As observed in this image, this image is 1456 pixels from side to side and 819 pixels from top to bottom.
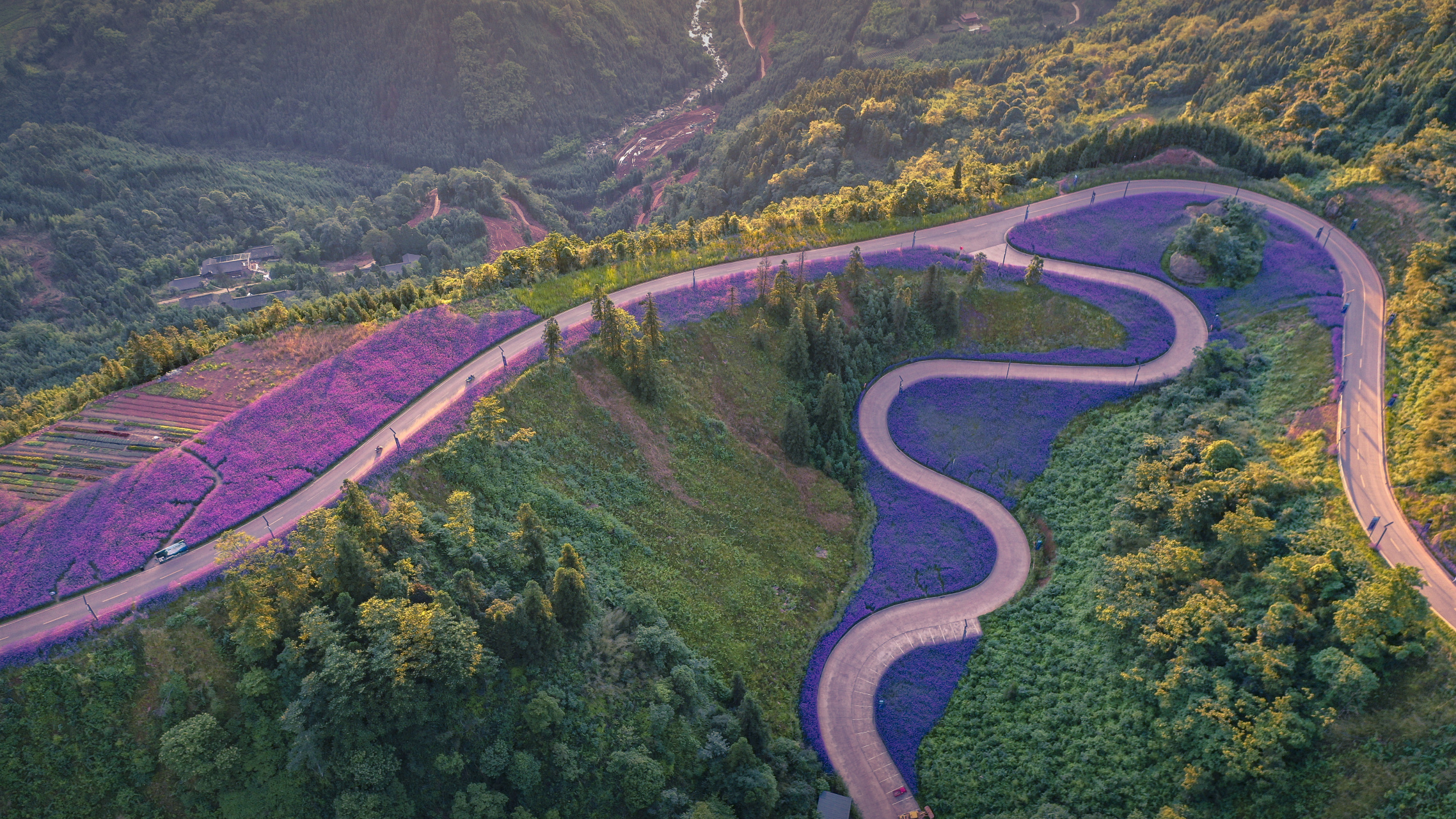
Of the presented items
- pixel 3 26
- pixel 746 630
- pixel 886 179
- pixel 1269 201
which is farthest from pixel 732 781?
pixel 3 26

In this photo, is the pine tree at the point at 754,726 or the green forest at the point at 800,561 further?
the pine tree at the point at 754,726

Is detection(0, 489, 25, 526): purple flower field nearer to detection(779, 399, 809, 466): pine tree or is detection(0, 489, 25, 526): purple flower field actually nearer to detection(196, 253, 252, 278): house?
detection(779, 399, 809, 466): pine tree

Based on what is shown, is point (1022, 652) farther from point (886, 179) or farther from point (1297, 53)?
point (1297, 53)

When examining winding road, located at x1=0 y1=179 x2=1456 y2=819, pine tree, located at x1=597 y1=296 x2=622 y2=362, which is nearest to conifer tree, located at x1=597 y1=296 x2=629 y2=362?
pine tree, located at x1=597 y1=296 x2=622 y2=362

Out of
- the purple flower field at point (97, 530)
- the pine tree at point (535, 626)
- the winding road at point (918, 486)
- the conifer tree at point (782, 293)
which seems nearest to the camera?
the pine tree at point (535, 626)

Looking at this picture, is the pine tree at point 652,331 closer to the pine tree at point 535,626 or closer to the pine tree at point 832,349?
the pine tree at point 832,349

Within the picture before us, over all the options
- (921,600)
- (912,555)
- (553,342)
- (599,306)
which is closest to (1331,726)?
(921,600)

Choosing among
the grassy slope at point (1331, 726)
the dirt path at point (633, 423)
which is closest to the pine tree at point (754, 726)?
the grassy slope at point (1331, 726)
